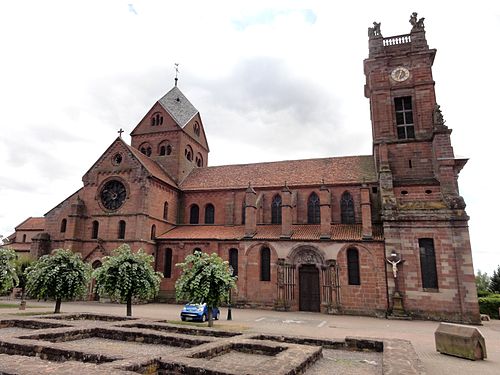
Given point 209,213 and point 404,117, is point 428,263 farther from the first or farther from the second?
point 209,213

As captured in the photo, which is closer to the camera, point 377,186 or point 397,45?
point 377,186

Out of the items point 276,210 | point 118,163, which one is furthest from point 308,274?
point 118,163

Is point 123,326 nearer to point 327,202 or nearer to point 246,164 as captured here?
point 327,202

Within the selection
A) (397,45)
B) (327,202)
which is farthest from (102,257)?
(397,45)

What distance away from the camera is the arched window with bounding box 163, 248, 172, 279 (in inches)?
1326

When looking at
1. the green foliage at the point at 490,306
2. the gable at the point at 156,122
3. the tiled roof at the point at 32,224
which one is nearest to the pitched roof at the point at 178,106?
the gable at the point at 156,122

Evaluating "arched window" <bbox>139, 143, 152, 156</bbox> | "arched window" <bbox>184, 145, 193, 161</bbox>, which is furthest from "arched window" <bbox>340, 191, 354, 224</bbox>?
"arched window" <bbox>139, 143, 152, 156</bbox>

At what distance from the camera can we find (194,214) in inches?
1513

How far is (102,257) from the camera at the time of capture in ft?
108

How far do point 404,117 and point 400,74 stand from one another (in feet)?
14.2

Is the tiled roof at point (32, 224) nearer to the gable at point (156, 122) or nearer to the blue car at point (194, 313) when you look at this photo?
the gable at point (156, 122)

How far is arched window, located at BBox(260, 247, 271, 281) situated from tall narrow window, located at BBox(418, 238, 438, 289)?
40.3 ft

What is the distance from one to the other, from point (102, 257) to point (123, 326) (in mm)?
20361

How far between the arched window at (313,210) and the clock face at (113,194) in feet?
61.7
